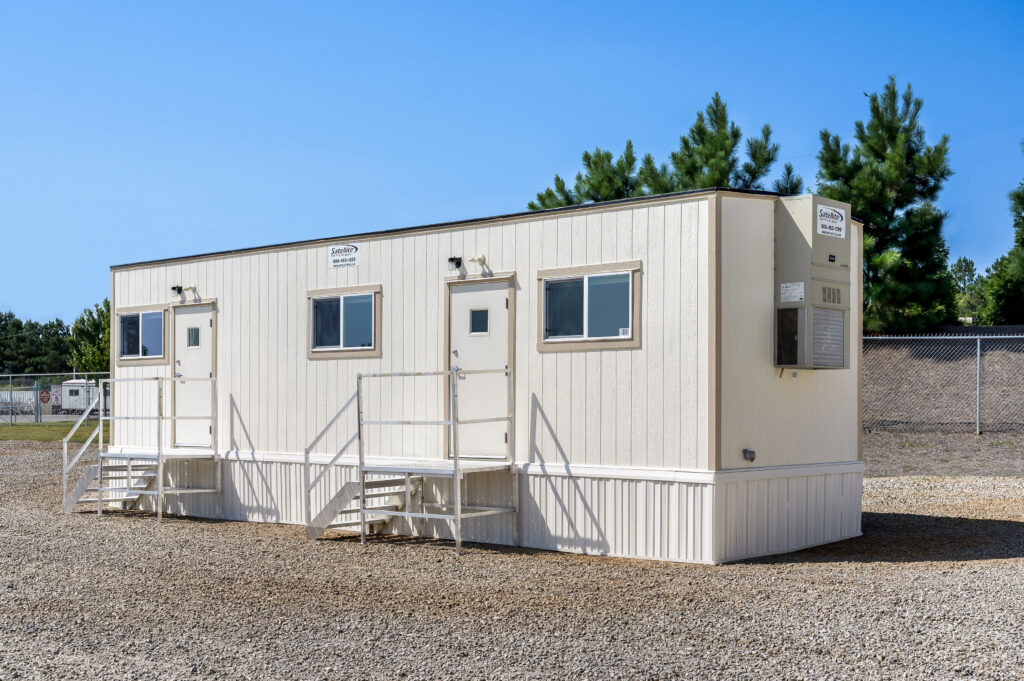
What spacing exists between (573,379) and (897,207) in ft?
46.4

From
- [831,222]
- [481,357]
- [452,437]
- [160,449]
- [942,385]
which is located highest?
[831,222]

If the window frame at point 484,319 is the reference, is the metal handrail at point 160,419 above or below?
below

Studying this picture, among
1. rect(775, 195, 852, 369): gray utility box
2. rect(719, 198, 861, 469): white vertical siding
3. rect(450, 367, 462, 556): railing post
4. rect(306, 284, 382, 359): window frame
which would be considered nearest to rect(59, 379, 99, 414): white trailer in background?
rect(306, 284, 382, 359): window frame

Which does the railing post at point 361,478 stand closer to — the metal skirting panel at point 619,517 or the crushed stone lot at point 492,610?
the crushed stone lot at point 492,610

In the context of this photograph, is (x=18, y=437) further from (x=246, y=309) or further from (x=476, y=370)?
(x=476, y=370)

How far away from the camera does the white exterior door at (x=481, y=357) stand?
1006 centimetres

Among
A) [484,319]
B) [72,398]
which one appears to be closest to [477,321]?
[484,319]

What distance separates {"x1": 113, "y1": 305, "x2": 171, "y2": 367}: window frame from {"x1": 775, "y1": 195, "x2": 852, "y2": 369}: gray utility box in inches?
304

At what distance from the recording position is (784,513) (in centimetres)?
944

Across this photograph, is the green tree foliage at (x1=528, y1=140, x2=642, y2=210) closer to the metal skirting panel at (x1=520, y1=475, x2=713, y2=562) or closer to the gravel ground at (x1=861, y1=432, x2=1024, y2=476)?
the gravel ground at (x1=861, y1=432, x2=1024, y2=476)

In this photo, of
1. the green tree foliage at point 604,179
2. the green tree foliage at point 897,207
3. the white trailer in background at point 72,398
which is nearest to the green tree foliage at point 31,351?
the white trailer in background at point 72,398

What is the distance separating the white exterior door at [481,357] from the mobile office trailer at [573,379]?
0.02 m

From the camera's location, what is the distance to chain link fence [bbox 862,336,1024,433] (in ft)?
63.5

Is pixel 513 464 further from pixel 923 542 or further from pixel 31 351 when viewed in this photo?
pixel 31 351
